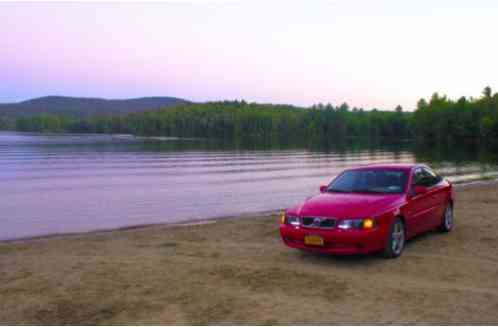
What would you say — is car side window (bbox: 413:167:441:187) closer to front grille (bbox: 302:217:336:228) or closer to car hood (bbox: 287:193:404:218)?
car hood (bbox: 287:193:404:218)

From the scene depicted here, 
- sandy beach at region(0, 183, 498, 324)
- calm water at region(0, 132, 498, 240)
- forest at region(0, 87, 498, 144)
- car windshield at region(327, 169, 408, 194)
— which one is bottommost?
calm water at region(0, 132, 498, 240)

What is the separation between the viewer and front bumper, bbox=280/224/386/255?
7824 mm

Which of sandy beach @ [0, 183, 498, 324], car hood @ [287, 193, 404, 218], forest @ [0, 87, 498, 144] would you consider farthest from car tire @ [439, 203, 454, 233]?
forest @ [0, 87, 498, 144]

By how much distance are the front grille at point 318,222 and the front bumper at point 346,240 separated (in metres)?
0.07

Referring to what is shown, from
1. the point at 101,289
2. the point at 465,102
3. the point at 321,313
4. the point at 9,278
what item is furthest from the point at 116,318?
the point at 465,102

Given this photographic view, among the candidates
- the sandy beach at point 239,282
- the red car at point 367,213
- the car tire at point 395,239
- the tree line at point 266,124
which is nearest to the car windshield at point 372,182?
the red car at point 367,213

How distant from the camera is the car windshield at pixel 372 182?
9062 millimetres

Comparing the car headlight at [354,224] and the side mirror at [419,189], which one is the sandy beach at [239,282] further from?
the side mirror at [419,189]

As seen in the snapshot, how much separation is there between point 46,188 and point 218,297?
19876mm

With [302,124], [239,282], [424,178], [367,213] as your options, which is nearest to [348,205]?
[367,213]

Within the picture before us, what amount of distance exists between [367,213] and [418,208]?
1812mm

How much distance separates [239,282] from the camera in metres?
7.24

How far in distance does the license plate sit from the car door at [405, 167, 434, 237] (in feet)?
5.93

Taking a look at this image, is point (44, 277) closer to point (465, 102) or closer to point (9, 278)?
point (9, 278)
